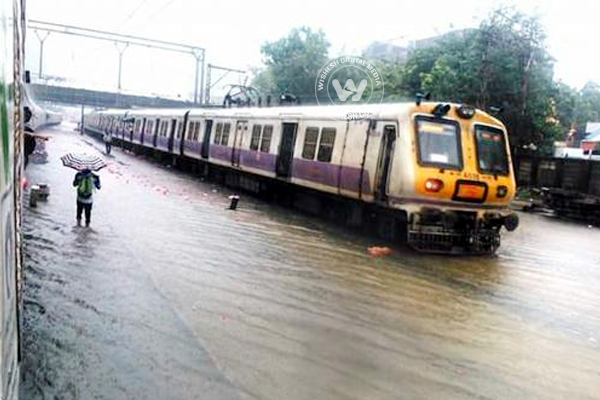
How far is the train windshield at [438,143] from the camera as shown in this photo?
10.3 meters

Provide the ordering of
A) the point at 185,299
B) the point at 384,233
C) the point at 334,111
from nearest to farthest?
the point at 185,299 < the point at 384,233 < the point at 334,111

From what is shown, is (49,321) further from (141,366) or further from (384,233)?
(384,233)

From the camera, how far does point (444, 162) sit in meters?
10.4

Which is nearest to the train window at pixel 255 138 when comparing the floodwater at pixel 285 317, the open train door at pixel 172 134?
the floodwater at pixel 285 317

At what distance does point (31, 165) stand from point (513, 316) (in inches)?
701

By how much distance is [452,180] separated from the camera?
10219mm

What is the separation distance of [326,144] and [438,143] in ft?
10.3

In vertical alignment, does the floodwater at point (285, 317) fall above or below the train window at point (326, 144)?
below

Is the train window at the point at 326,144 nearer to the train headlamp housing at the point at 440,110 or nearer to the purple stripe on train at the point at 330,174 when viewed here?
the purple stripe on train at the point at 330,174

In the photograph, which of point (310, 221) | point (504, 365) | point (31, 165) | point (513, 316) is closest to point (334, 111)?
point (310, 221)

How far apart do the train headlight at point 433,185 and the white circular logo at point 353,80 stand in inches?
723

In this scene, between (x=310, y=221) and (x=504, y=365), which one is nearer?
(x=504, y=365)

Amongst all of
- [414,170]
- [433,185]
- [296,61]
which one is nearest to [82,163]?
[414,170]

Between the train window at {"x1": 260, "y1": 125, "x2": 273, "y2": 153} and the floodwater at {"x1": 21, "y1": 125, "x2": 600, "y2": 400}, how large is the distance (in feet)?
15.0
